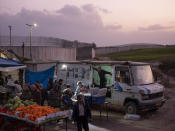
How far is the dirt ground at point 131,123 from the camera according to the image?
980 centimetres

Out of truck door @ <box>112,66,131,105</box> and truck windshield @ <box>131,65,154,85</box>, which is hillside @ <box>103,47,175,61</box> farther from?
truck door @ <box>112,66,131,105</box>

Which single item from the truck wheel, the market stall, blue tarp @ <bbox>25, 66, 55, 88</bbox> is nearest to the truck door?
the truck wheel

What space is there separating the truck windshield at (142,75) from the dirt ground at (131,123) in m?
1.73

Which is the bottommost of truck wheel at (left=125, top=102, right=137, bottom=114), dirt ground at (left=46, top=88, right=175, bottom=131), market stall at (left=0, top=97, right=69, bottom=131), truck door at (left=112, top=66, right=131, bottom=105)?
dirt ground at (left=46, top=88, right=175, bottom=131)

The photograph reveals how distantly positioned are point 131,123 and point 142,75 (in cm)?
272

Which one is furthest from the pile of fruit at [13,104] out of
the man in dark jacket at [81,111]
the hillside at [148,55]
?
the hillside at [148,55]

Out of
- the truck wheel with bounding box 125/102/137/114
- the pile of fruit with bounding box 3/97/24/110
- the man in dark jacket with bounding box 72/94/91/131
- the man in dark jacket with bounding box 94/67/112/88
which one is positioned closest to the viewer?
the man in dark jacket with bounding box 72/94/91/131

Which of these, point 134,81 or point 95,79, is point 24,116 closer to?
point 134,81

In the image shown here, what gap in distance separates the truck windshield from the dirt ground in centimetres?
173

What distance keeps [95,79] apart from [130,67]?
286 centimetres

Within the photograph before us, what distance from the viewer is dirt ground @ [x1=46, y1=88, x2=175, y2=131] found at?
9.80 metres

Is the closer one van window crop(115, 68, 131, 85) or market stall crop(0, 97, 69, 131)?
market stall crop(0, 97, 69, 131)

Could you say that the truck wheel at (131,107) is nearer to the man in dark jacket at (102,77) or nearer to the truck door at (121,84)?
the truck door at (121,84)

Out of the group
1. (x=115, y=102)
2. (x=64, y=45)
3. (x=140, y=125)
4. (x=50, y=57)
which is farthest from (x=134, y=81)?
(x=64, y=45)
